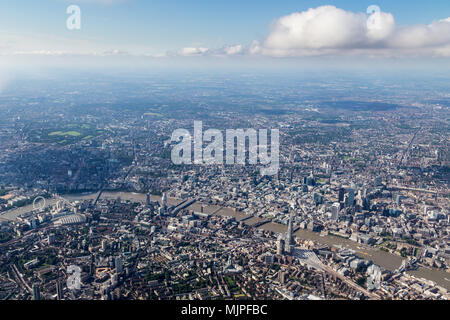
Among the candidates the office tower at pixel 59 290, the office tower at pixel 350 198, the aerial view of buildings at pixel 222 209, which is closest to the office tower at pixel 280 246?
the aerial view of buildings at pixel 222 209

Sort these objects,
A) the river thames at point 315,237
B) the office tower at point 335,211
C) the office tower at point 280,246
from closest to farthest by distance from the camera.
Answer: the river thames at point 315,237 → the office tower at point 280,246 → the office tower at point 335,211

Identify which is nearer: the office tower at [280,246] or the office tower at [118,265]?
the office tower at [118,265]

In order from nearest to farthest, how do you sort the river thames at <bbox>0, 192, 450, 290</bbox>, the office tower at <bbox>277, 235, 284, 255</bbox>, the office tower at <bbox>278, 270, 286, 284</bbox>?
the office tower at <bbox>278, 270, 286, 284</bbox>
the river thames at <bbox>0, 192, 450, 290</bbox>
the office tower at <bbox>277, 235, 284, 255</bbox>

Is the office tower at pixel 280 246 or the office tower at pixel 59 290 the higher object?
the office tower at pixel 280 246

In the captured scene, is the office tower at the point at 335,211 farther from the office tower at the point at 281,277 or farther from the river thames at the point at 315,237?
the office tower at the point at 281,277

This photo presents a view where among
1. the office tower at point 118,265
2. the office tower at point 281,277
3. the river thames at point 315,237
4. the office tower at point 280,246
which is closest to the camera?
the office tower at point 281,277

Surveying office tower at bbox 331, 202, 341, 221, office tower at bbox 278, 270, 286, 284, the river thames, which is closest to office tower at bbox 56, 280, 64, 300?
office tower at bbox 278, 270, 286, 284

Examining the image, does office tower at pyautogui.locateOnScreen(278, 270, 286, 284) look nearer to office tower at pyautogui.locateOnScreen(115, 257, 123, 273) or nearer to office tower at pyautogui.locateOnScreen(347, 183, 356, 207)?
office tower at pyautogui.locateOnScreen(115, 257, 123, 273)

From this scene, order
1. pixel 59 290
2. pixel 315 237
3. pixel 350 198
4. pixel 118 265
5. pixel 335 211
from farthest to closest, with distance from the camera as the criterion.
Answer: pixel 350 198, pixel 335 211, pixel 315 237, pixel 118 265, pixel 59 290

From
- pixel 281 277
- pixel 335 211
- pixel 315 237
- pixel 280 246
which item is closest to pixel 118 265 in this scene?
pixel 281 277

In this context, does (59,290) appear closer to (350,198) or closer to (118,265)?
(118,265)

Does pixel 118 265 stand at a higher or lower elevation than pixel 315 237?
higher
